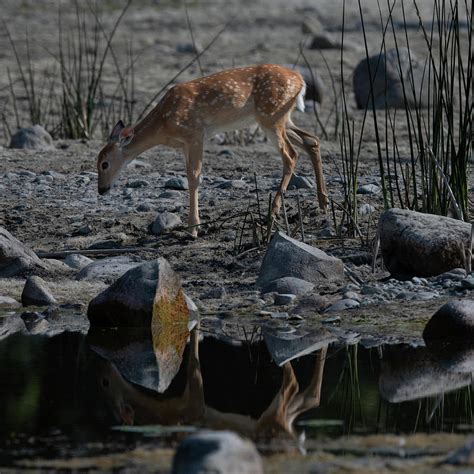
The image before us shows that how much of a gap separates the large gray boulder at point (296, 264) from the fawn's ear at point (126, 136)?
100 inches

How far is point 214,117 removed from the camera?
10.6 m

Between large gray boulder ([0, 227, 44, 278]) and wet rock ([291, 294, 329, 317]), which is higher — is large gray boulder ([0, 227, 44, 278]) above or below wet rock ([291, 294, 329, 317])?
above

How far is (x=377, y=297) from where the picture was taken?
8.05m

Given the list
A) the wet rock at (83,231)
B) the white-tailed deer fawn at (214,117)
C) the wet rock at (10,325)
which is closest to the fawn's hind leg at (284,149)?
the white-tailed deer fawn at (214,117)

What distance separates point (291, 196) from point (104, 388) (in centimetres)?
475

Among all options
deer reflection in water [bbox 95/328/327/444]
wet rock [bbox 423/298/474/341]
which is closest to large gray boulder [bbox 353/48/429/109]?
wet rock [bbox 423/298/474/341]

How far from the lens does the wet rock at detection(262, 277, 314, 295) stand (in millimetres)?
8242

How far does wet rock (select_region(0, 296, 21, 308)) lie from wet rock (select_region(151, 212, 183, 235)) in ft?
5.86

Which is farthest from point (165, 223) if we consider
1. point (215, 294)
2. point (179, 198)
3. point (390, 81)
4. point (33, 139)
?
point (390, 81)

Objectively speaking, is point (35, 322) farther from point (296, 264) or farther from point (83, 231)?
point (83, 231)

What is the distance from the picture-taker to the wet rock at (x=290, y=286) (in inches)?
324

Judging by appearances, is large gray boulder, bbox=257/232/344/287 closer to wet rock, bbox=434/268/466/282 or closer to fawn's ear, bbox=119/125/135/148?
wet rock, bbox=434/268/466/282

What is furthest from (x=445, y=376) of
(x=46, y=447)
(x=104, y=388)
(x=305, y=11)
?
(x=305, y=11)

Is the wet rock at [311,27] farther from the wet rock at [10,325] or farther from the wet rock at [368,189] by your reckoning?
the wet rock at [10,325]
